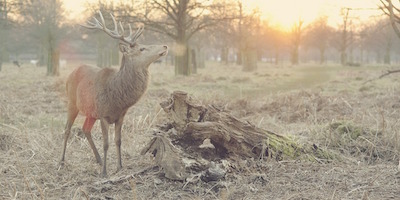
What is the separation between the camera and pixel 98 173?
4871mm

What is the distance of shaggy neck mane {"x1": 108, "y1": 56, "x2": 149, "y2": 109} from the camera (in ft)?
15.4

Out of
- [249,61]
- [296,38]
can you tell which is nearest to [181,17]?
[249,61]

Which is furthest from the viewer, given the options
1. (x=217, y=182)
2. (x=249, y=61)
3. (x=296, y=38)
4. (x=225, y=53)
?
(x=296, y=38)

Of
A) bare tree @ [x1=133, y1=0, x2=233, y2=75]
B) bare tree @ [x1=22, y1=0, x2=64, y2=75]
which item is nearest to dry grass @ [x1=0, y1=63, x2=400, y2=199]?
bare tree @ [x1=133, y1=0, x2=233, y2=75]

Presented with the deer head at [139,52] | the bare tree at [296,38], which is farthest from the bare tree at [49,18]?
the bare tree at [296,38]

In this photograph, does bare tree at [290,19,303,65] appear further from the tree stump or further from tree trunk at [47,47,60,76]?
the tree stump

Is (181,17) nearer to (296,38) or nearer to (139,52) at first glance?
(139,52)

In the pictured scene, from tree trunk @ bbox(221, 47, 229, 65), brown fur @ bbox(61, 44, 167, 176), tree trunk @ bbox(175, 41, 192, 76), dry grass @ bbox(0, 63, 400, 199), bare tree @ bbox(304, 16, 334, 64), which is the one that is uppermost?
bare tree @ bbox(304, 16, 334, 64)

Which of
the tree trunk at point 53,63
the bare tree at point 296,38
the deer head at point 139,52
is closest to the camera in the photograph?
the deer head at point 139,52

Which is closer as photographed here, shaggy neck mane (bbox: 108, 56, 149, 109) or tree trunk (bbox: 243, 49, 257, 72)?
shaggy neck mane (bbox: 108, 56, 149, 109)

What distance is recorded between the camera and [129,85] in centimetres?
469

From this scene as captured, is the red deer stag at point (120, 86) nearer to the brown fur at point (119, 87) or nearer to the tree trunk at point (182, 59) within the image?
the brown fur at point (119, 87)

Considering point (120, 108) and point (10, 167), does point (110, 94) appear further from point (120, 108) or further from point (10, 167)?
point (10, 167)

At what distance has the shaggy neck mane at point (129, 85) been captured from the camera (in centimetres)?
469
